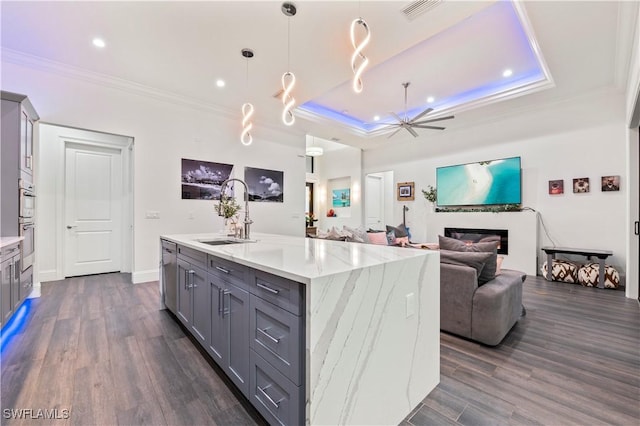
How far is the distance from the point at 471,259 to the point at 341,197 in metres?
6.85

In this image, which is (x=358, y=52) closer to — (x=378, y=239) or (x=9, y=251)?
(x=378, y=239)

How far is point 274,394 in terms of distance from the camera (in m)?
1.27

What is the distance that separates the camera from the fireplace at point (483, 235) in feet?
17.6

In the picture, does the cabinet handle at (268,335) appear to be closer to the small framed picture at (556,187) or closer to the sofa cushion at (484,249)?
the sofa cushion at (484,249)

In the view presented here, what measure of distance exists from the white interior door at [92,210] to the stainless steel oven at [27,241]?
1.35 meters

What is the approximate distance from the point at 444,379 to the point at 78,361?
9.02ft

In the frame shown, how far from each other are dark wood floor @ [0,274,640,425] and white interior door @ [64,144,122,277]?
6.66 ft

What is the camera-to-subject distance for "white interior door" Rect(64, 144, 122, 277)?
15.3 feet

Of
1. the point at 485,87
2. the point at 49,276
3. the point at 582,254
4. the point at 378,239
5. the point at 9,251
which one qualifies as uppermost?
the point at 485,87

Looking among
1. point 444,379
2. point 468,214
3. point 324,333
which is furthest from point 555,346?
point 468,214

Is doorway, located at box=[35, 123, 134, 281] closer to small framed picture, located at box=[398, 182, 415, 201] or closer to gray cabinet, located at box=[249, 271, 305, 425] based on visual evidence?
gray cabinet, located at box=[249, 271, 305, 425]

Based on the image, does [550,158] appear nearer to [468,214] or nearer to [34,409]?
[468,214]

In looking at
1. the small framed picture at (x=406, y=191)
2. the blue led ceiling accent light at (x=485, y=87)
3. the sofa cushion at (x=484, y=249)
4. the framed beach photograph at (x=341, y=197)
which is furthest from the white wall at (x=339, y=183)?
the sofa cushion at (x=484, y=249)

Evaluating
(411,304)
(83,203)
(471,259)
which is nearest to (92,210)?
(83,203)
